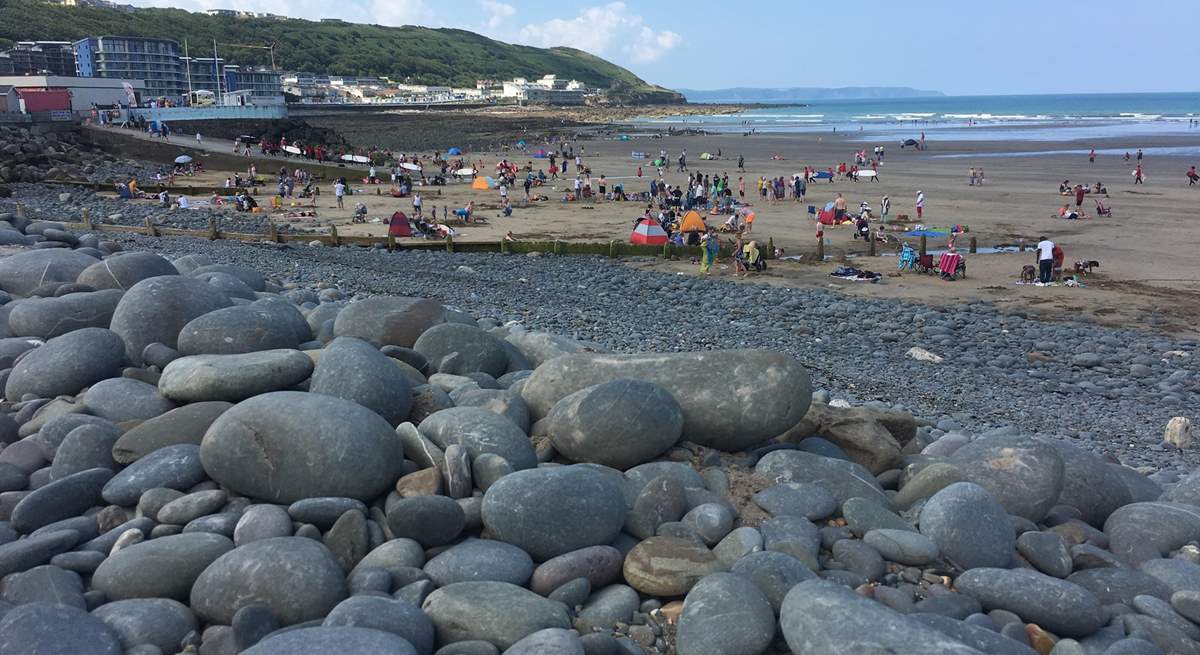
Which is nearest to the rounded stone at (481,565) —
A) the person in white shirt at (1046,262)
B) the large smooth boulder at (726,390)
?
the large smooth boulder at (726,390)

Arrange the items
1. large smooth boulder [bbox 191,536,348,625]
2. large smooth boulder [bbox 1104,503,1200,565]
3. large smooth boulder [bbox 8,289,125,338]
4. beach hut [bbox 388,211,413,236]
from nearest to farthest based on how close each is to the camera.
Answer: large smooth boulder [bbox 191,536,348,625], large smooth boulder [bbox 1104,503,1200,565], large smooth boulder [bbox 8,289,125,338], beach hut [bbox 388,211,413,236]

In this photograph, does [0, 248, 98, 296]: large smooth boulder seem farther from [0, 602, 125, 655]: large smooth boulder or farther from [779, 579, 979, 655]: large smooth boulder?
[779, 579, 979, 655]: large smooth boulder

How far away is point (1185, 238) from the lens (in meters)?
26.1

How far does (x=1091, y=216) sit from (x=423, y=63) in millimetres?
186098

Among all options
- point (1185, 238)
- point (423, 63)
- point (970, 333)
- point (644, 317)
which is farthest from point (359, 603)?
point (423, 63)

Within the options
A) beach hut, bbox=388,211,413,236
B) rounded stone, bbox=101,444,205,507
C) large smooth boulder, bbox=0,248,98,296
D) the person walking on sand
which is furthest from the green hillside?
rounded stone, bbox=101,444,205,507

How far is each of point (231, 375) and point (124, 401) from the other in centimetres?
88

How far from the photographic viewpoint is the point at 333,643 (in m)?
3.81

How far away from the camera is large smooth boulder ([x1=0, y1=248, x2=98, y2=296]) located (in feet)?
31.8

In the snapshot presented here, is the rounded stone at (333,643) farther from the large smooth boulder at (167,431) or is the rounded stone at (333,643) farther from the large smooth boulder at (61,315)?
the large smooth boulder at (61,315)

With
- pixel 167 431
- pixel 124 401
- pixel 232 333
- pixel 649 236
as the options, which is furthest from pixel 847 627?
pixel 649 236

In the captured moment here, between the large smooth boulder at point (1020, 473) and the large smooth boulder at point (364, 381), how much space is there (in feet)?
13.5

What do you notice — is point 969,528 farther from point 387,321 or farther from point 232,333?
point 232,333

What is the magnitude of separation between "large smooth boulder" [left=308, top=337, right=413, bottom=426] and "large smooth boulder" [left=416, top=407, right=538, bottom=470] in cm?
38
